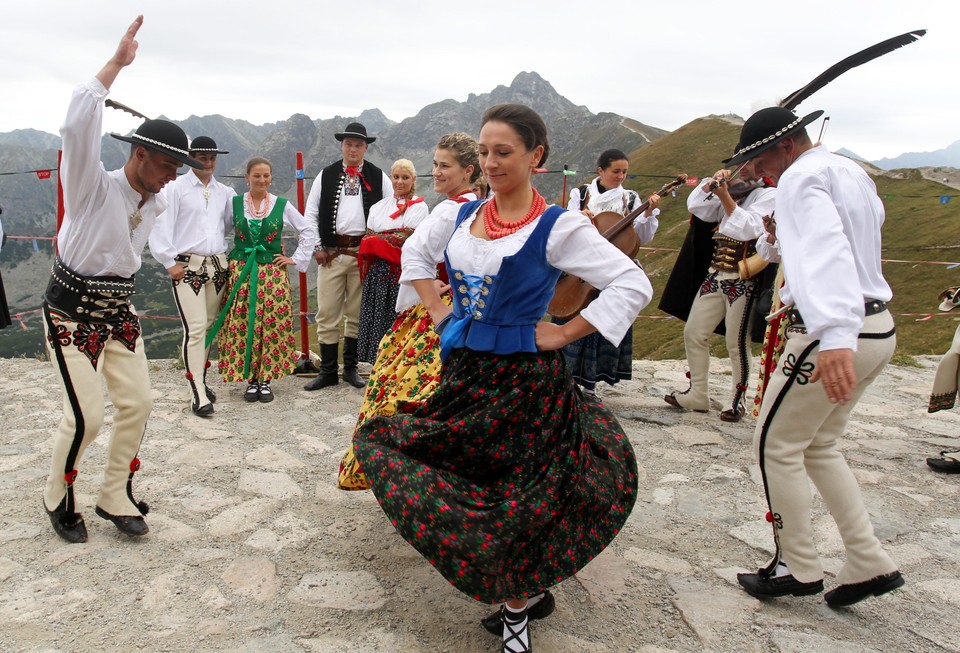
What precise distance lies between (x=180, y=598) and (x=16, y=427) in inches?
123

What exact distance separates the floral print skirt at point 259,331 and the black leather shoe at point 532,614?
407cm

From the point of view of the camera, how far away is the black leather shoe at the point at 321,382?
665 centimetres

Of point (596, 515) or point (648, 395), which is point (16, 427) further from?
point (648, 395)

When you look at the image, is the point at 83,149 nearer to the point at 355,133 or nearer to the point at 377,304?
the point at 377,304

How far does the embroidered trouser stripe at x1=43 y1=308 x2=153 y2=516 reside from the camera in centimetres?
337

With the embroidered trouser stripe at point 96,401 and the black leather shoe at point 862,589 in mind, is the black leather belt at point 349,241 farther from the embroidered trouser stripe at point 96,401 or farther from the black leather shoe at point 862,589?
the black leather shoe at point 862,589

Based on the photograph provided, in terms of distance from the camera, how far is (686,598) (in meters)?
3.26

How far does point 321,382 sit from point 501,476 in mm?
4334

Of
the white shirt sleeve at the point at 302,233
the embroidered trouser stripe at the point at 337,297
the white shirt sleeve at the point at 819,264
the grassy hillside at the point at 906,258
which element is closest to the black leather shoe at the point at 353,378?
the embroidered trouser stripe at the point at 337,297

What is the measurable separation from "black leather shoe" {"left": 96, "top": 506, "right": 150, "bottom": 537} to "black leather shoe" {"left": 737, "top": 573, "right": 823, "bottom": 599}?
2.99 metres

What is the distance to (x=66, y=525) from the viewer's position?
356cm

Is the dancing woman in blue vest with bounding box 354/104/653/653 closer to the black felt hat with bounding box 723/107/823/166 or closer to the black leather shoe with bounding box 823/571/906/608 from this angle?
the black felt hat with bounding box 723/107/823/166

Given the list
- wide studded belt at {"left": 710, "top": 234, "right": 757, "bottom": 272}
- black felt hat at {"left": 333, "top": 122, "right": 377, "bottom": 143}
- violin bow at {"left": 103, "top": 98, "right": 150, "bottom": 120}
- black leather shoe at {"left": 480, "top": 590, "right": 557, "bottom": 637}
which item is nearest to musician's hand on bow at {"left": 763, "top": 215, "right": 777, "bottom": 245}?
wide studded belt at {"left": 710, "top": 234, "right": 757, "bottom": 272}

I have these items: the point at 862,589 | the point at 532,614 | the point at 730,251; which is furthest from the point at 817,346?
the point at 730,251
